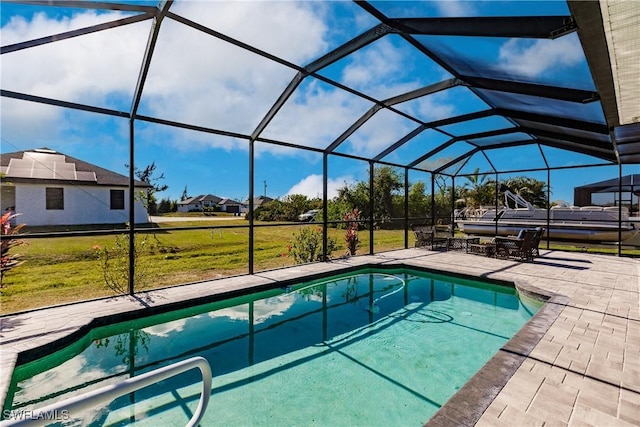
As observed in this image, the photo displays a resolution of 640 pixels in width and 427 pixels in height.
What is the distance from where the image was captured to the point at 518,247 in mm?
8414

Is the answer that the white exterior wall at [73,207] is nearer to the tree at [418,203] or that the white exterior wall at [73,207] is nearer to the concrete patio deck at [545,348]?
the concrete patio deck at [545,348]

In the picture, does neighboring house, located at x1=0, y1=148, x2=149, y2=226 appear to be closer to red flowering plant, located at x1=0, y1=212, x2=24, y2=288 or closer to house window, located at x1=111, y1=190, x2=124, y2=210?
house window, located at x1=111, y1=190, x2=124, y2=210

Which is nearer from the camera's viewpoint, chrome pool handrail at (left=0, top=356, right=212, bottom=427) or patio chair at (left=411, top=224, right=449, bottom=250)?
chrome pool handrail at (left=0, top=356, right=212, bottom=427)

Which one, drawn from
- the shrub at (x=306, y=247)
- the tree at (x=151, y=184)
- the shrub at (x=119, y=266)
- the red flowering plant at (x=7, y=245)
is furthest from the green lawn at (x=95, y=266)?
the shrub at (x=306, y=247)

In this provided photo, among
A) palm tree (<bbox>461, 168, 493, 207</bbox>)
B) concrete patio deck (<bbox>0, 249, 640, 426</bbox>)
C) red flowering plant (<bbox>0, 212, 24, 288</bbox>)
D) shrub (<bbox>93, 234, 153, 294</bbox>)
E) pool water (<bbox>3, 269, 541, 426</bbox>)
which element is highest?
palm tree (<bbox>461, 168, 493, 207</bbox>)

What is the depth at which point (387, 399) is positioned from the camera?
10.2 feet

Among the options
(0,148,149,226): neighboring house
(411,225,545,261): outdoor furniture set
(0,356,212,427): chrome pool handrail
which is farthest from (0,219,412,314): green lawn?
(0,356,212,427): chrome pool handrail

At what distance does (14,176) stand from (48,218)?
2.03 m

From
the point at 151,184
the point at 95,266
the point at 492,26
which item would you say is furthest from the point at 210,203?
the point at 492,26

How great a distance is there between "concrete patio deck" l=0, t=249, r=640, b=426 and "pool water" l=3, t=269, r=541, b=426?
31 centimetres

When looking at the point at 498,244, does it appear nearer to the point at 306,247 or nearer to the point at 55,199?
the point at 306,247

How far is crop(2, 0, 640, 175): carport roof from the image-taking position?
2832mm

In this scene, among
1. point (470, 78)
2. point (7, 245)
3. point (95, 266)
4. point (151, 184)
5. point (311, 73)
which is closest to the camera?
point (7, 245)

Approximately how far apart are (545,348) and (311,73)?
15.1 feet
